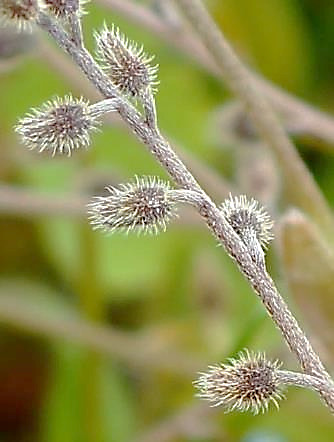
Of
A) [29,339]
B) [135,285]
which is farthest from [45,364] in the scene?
[135,285]

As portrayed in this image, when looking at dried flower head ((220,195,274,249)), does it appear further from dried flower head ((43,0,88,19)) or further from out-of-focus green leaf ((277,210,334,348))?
out-of-focus green leaf ((277,210,334,348))

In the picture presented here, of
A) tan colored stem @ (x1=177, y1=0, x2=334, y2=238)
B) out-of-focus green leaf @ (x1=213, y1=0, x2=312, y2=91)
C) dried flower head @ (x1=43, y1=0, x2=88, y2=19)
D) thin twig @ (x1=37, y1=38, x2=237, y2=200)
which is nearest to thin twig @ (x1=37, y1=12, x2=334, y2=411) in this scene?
dried flower head @ (x1=43, y1=0, x2=88, y2=19)

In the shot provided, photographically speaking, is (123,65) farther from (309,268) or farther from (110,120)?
(110,120)

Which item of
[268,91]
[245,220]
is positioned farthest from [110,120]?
[245,220]

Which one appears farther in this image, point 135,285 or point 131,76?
point 135,285

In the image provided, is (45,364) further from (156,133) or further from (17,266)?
(156,133)

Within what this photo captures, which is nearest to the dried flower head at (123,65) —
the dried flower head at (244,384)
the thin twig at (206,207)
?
the thin twig at (206,207)
